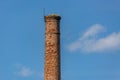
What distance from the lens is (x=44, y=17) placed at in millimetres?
27844

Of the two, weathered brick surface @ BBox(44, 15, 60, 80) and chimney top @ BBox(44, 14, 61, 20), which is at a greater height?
chimney top @ BBox(44, 14, 61, 20)

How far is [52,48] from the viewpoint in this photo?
89.7 ft

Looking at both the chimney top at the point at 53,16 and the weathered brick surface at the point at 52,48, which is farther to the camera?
the chimney top at the point at 53,16

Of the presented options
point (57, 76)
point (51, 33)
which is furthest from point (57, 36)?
point (57, 76)

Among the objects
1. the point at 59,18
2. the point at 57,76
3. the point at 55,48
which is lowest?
the point at 57,76

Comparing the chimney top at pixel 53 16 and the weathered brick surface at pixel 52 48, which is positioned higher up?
the chimney top at pixel 53 16

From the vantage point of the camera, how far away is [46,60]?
1068 inches

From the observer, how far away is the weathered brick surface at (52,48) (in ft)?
88.6

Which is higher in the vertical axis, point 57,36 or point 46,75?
point 57,36

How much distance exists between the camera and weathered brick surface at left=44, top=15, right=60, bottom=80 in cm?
2700

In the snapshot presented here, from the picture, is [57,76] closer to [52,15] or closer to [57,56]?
[57,56]

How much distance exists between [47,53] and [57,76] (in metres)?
1.47

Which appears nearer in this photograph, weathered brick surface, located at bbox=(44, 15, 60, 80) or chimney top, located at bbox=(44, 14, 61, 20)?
weathered brick surface, located at bbox=(44, 15, 60, 80)

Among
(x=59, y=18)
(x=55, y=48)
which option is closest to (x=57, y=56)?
(x=55, y=48)
